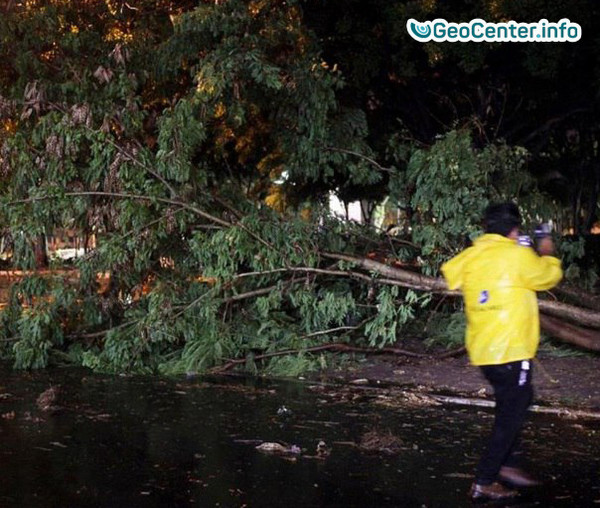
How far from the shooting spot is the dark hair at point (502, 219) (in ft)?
20.5

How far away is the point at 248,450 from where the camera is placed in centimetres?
746

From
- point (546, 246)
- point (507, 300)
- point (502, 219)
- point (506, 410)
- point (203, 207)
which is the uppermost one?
point (203, 207)

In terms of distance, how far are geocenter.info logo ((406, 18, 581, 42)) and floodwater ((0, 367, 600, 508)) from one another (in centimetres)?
696

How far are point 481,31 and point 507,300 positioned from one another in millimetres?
10076

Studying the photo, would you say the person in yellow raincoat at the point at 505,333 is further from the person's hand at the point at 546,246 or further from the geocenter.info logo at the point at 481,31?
the geocenter.info logo at the point at 481,31

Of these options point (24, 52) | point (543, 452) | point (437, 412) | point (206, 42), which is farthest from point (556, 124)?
point (543, 452)

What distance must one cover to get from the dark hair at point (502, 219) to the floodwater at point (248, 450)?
5.27 feet

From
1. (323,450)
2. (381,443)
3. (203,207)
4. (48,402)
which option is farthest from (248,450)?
(203,207)

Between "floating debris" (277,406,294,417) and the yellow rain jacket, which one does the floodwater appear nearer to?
"floating debris" (277,406,294,417)

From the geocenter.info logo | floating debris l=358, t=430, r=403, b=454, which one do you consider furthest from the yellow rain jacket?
the geocenter.info logo

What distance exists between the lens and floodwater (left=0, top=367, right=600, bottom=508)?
242 inches

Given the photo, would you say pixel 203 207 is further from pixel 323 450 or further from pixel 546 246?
pixel 546 246

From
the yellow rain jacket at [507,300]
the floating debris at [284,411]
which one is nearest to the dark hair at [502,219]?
the yellow rain jacket at [507,300]

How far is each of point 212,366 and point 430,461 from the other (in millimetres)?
5002
